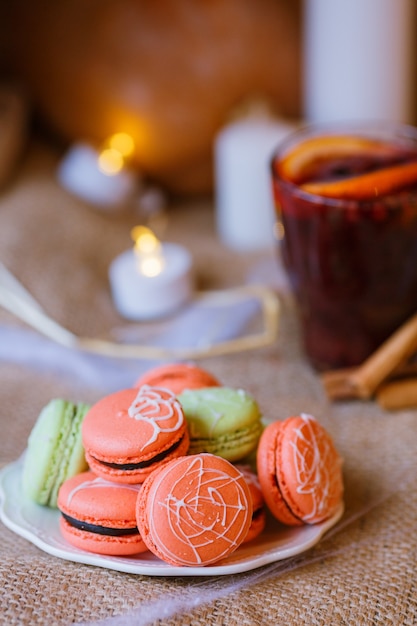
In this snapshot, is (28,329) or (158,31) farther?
(158,31)

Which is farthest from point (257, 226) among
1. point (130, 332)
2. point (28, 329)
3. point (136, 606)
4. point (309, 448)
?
point (136, 606)

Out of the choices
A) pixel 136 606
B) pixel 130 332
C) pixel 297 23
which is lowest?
pixel 130 332

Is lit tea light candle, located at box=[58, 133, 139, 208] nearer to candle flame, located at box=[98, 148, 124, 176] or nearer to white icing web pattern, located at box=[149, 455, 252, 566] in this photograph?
candle flame, located at box=[98, 148, 124, 176]

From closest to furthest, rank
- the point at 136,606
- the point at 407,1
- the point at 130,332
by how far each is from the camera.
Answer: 1. the point at 136,606
2. the point at 130,332
3. the point at 407,1

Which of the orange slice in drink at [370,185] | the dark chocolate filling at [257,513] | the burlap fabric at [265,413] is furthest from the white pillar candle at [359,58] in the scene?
the dark chocolate filling at [257,513]

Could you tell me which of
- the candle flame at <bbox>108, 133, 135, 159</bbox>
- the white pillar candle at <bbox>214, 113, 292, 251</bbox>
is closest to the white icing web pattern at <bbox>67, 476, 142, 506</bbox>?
the white pillar candle at <bbox>214, 113, 292, 251</bbox>

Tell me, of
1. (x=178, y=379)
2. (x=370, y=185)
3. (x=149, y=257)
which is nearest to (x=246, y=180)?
(x=149, y=257)

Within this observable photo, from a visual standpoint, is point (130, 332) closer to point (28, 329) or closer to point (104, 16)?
point (28, 329)

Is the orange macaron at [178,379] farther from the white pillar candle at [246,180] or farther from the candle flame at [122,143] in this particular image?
the candle flame at [122,143]

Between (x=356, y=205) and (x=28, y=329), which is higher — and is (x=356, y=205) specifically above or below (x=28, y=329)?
above
